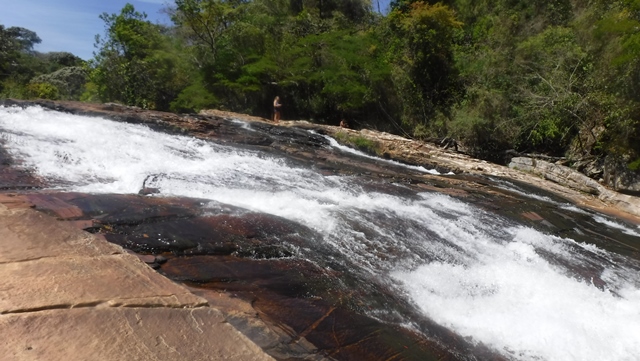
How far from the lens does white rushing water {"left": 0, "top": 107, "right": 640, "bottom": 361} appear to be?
426 centimetres

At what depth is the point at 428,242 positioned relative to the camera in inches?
221

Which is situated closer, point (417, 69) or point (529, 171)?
point (529, 171)

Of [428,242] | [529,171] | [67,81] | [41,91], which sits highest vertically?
[67,81]

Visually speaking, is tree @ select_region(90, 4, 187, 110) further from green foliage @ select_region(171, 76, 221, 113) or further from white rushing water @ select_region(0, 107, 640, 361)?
white rushing water @ select_region(0, 107, 640, 361)

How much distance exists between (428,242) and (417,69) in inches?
603

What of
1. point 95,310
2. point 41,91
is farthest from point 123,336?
point 41,91

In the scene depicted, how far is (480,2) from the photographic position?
23031mm

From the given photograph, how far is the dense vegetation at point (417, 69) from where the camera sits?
1337 cm

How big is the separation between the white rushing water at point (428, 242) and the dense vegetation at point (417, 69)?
7979mm

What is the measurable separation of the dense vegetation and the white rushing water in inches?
314

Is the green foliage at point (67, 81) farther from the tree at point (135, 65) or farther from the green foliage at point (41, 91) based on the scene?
the tree at point (135, 65)

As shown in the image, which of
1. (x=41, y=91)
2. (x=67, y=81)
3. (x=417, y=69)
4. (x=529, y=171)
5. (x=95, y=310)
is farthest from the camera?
(x=67, y=81)

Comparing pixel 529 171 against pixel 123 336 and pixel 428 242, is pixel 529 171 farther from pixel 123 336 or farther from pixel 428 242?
pixel 123 336

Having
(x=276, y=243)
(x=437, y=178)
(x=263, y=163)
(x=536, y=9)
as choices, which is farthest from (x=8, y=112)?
(x=536, y=9)
